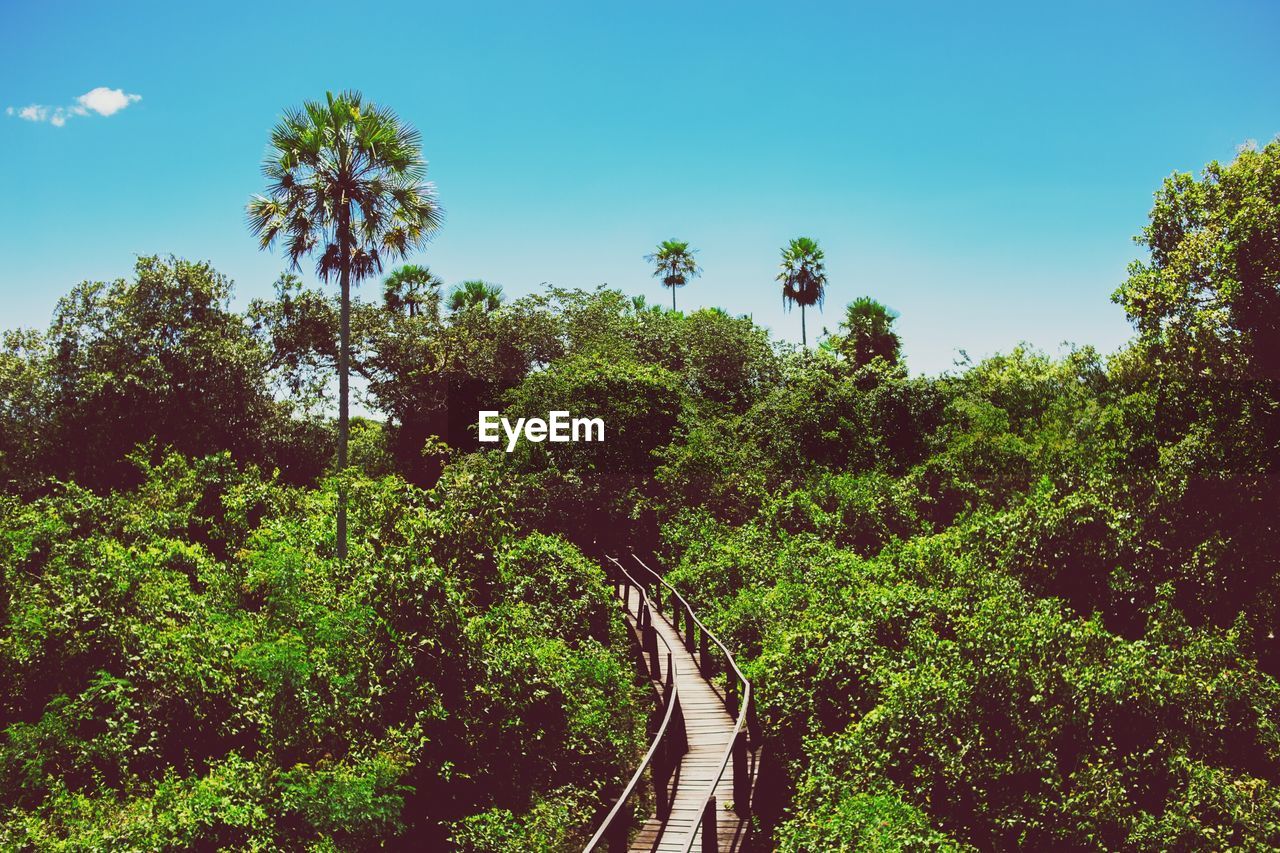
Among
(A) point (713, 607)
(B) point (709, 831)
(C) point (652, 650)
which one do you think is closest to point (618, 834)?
(B) point (709, 831)

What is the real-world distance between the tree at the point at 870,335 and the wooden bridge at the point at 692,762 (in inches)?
882

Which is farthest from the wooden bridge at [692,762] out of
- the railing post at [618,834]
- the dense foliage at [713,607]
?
the dense foliage at [713,607]

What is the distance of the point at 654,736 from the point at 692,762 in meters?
3.52

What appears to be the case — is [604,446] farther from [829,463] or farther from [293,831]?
[293,831]

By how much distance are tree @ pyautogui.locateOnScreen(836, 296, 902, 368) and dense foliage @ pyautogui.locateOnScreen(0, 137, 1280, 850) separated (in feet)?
18.7

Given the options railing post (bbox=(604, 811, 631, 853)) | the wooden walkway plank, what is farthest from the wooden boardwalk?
railing post (bbox=(604, 811, 631, 853))

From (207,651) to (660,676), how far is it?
819 centimetres

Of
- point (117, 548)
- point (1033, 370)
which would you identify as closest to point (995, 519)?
point (117, 548)

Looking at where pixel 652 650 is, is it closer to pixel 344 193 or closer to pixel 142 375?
pixel 344 193

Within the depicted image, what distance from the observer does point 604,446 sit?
30.1 meters

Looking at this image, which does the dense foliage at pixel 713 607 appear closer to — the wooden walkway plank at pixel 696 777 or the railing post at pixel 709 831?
the wooden walkway plank at pixel 696 777

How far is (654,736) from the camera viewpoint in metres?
15.5

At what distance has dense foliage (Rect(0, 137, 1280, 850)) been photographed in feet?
37.8

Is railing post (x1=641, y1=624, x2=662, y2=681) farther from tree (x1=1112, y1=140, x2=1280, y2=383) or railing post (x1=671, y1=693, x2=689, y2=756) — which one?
tree (x1=1112, y1=140, x2=1280, y2=383)
